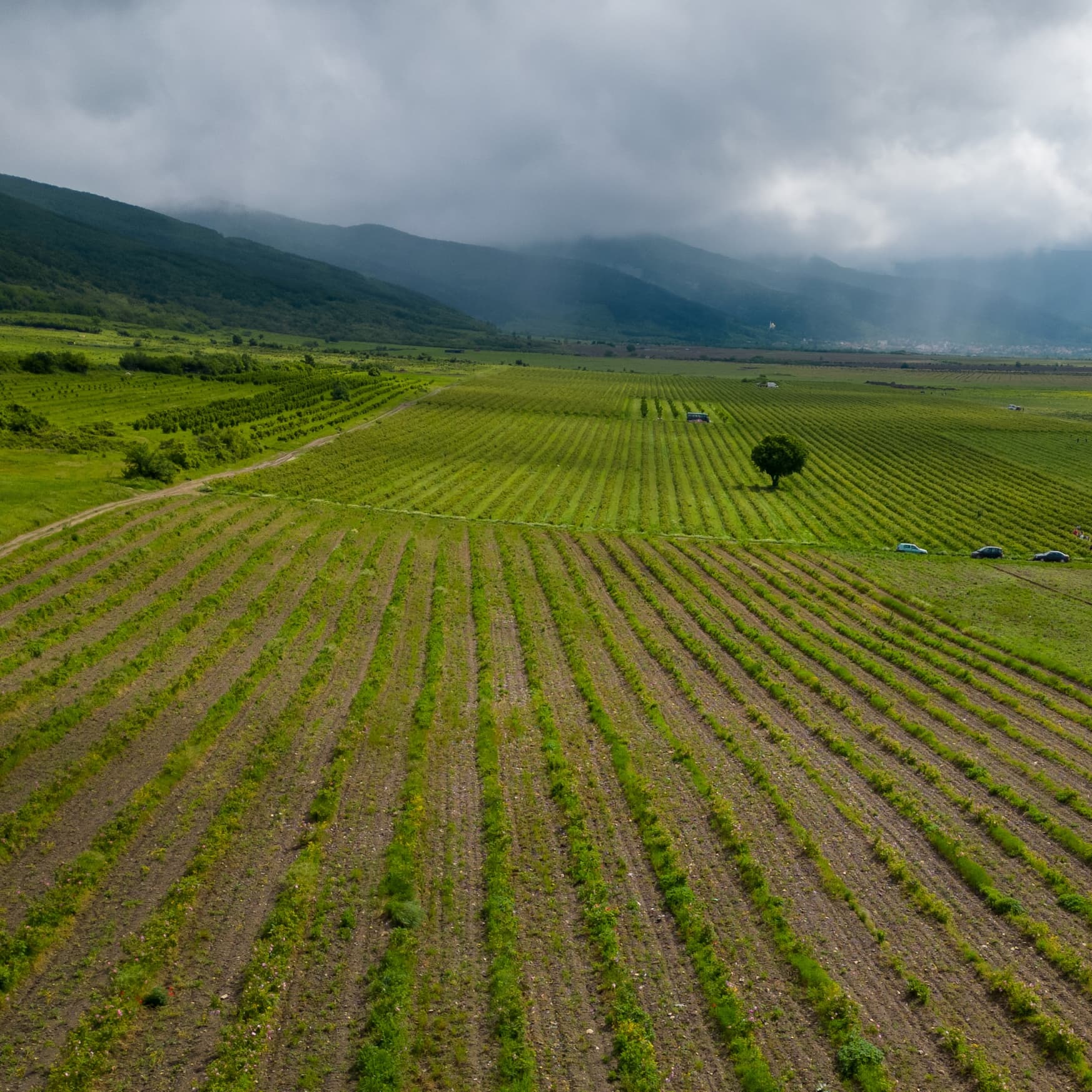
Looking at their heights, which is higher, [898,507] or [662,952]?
[898,507]

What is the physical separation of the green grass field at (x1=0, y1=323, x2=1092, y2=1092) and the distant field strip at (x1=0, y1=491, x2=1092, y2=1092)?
0.11 meters

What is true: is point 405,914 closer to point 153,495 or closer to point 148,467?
point 153,495

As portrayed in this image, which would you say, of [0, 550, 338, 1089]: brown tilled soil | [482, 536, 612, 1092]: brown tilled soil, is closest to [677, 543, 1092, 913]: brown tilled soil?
[482, 536, 612, 1092]: brown tilled soil

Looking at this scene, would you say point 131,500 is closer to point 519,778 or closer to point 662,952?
point 519,778

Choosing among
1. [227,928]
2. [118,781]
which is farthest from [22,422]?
[227,928]

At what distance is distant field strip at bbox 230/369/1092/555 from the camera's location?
2729 inches

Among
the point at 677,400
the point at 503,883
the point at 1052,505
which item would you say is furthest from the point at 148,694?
the point at 677,400

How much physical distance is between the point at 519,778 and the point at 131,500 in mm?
44381

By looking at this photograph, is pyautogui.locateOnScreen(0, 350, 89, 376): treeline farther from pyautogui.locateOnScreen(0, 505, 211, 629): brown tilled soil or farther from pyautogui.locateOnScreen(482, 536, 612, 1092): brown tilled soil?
pyautogui.locateOnScreen(482, 536, 612, 1092): brown tilled soil

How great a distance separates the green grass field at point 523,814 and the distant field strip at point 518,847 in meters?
0.11

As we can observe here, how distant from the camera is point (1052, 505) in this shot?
81938 mm

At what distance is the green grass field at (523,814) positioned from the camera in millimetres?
16094

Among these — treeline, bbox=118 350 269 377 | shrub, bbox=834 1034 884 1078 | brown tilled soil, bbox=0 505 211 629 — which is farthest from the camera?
treeline, bbox=118 350 269 377

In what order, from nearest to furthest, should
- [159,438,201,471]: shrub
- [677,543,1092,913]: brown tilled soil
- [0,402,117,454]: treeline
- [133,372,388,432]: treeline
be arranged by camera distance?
[677,543,1092,913]: brown tilled soil
[159,438,201,471]: shrub
[0,402,117,454]: treeline
[133,372,388,432]: treeline
